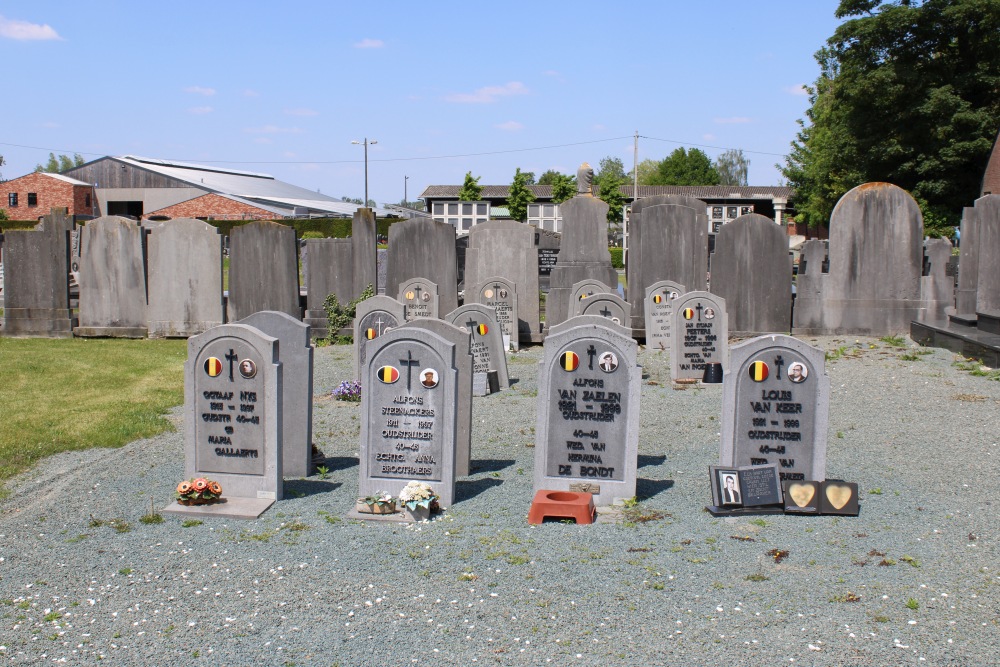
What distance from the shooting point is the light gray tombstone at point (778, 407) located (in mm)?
6645

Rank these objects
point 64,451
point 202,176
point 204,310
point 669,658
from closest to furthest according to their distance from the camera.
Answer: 1. point 669,658
2. point 64,451
3. point 204,310
4. point 202,176

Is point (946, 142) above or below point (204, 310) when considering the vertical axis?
above

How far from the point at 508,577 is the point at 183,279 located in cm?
1353

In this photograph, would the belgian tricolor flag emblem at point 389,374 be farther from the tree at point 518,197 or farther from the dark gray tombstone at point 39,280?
the tree at point 518,197

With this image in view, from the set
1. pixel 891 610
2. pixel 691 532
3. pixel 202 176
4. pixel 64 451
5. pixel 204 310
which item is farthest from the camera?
pixel 202 176

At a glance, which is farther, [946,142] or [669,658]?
[946,142]

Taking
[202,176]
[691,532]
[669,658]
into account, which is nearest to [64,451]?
[691,532]

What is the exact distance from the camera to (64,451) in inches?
336

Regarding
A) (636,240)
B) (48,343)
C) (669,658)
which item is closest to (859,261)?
(636,240)

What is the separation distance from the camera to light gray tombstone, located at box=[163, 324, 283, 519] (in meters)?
6.82

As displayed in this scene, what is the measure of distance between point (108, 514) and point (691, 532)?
4068 mm

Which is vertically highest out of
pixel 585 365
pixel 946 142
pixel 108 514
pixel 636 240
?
pixel 946 142

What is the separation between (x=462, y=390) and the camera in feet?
26.0

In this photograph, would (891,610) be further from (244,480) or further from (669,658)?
(244,480)
